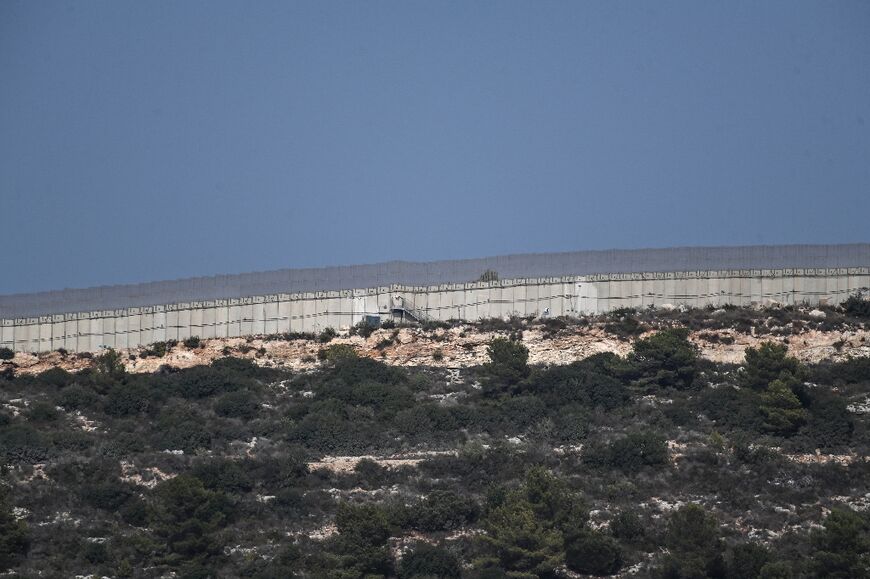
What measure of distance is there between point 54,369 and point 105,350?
7.42 metres

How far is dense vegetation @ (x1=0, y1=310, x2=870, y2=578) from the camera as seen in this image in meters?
69.9

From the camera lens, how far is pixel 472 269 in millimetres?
105688

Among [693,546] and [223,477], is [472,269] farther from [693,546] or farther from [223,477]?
[693,546]

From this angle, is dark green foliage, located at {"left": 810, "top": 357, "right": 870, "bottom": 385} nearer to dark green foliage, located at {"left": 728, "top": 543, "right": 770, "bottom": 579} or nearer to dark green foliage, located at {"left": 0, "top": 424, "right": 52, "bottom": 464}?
dark green foliage, located at {"left": 728, "top": 543, "right": 770, "bottom": 579}

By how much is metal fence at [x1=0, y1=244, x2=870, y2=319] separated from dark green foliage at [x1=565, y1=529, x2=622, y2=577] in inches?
1371

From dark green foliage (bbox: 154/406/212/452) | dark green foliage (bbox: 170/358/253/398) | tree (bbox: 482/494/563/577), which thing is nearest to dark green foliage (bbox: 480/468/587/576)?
tree (bbox: 482/494/563/577)

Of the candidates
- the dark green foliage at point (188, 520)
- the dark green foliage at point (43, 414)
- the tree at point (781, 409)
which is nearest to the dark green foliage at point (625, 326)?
the tree at point (781, 409)

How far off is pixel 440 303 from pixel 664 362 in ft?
53.2

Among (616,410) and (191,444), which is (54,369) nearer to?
(191,444)

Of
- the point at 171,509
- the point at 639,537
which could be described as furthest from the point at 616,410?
the point at 171,509

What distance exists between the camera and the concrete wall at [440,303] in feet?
337

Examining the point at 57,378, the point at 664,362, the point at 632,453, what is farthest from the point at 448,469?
the point at 57,378

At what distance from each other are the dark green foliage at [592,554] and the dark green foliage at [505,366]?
1959cm

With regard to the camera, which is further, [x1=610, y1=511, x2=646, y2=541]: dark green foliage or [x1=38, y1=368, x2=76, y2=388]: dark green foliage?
[x1=38, y1=368, x2=76, y2=388]: dark green foliage
